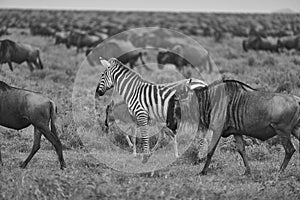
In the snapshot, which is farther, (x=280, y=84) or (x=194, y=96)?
(x=280, y=84)

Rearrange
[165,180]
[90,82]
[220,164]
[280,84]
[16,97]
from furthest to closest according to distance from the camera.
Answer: [90,82]
[280,84]
[220,164]
[16,97]
[165,180]

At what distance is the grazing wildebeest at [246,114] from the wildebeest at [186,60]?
13.3 meters

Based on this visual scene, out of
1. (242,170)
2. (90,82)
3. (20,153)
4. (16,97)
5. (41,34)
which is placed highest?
(16,97)

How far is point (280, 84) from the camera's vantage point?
14859mm

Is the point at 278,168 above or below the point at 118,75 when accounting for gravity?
below

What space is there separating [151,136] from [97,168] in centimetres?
236

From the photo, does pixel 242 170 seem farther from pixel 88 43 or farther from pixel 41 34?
pixel 41 34

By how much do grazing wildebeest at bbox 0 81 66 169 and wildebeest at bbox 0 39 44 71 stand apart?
10.4 meters

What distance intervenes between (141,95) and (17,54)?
11.2 m

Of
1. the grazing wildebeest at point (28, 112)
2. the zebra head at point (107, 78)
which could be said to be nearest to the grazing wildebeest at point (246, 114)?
the zebra head at point (107, 78)

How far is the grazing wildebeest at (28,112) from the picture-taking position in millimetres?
7930

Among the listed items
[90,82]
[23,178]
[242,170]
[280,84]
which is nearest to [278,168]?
[242,170]

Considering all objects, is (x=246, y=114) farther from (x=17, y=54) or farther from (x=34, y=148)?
A: (x=17, y=54)

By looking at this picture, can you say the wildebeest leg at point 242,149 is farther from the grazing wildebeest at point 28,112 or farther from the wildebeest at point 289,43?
the wildebeest at point 289,43
